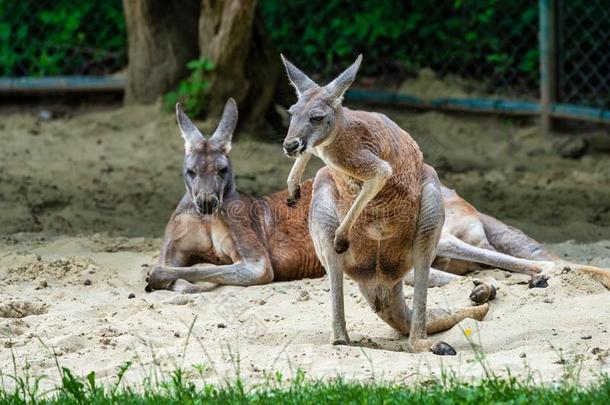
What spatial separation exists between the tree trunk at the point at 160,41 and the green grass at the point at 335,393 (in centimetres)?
701

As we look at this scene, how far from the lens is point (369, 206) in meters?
5.21

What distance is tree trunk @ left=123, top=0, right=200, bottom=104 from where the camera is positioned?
1099 centimetres

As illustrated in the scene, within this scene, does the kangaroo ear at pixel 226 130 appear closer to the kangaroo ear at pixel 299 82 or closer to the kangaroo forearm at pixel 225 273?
the kangaroo forearm at pixel 225 273

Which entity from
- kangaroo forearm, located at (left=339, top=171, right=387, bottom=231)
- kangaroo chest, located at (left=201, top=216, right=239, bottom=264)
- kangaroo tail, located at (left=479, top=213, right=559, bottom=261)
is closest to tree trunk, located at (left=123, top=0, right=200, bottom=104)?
kangaroo chest, located at (left=201, top=216, right=239, bottom=264)

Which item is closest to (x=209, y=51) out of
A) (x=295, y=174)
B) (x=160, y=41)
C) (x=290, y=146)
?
(x=160, y=41)

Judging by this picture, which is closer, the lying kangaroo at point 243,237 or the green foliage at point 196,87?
the lying kangaroo at point 243,237

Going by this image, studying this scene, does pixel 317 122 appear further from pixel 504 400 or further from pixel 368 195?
pixel 504 400

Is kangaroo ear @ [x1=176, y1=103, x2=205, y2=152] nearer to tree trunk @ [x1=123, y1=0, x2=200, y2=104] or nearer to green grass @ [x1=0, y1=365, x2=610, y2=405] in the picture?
green grass @ [x1=0, y1=365, x2=610, y2=405]

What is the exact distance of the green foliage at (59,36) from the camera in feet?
38.8

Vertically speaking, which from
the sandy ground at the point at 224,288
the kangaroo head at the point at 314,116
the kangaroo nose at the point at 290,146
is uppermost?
the kangaroo head at the point at 314,116

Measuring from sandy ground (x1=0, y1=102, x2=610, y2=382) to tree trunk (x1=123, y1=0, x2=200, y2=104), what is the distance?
0.42 meters

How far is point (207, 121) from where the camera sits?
1068 centimetres

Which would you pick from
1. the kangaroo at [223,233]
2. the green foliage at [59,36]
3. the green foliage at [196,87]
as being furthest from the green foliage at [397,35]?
the kangaroo at [223,233]

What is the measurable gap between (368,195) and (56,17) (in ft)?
24.8
